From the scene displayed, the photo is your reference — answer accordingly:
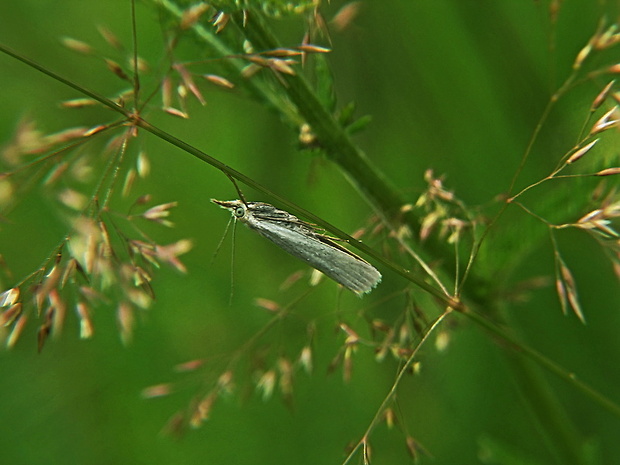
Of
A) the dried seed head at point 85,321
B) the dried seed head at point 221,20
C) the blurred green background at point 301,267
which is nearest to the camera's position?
the dried seed head at point 221,20

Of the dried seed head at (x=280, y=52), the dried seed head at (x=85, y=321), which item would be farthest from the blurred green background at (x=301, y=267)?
the dried seed head at (x=280, y=52)

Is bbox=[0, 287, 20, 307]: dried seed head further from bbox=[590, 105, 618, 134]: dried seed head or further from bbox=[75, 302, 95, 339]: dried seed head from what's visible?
bbox=[590, 105, 618, 134]: dried seed head

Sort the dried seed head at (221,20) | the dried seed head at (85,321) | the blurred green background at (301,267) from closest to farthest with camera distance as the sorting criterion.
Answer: the dried seed head at (221,20)
the dried seed head at (85,321)
the blurred green background at (301,267)

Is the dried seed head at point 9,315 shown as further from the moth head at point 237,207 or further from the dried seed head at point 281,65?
the dried seed head at point 281,65

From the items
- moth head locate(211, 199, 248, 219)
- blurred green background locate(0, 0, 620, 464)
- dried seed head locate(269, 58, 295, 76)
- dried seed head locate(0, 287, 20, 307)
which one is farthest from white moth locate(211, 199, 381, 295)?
blurred green background locate(0, 0, 620, 464)

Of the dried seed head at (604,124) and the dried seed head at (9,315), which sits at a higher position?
the dried seed head at (9,315)

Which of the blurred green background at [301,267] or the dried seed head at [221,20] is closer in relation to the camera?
the dried seed head at [221,20]
